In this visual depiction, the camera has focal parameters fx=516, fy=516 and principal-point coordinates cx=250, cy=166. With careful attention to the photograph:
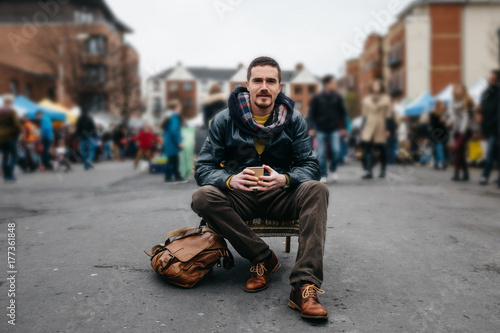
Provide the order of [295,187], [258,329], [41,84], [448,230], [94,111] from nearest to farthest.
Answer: [258,329] → [295,187] → [448,230] → [41,84] → [94,111]

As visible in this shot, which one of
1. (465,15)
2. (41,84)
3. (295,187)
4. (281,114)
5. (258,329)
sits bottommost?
(258,329)

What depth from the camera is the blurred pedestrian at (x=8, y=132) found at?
39.7 feet

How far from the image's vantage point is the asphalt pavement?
2.84 metres

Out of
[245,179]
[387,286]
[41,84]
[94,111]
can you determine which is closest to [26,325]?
[245,179]

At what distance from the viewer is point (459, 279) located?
354 centimetres

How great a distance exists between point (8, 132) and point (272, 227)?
412 inches

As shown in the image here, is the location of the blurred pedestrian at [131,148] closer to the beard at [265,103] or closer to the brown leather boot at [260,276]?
the beard at [265,103]

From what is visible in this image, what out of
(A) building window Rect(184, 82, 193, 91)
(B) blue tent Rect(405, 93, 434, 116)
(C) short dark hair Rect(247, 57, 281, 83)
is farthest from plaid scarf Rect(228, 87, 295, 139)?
(A) building window Rect(184, 82, 193, 91)

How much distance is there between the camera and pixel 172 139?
10805mm

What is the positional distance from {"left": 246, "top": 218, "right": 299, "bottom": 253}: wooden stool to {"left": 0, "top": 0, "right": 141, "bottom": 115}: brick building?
92.2 feet

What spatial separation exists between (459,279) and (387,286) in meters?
0.54

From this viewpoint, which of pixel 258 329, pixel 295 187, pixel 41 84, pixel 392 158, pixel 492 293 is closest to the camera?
pixel 258 329

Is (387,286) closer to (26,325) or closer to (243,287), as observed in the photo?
(243,287)

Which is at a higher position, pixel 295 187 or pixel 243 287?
pixel 295 187
